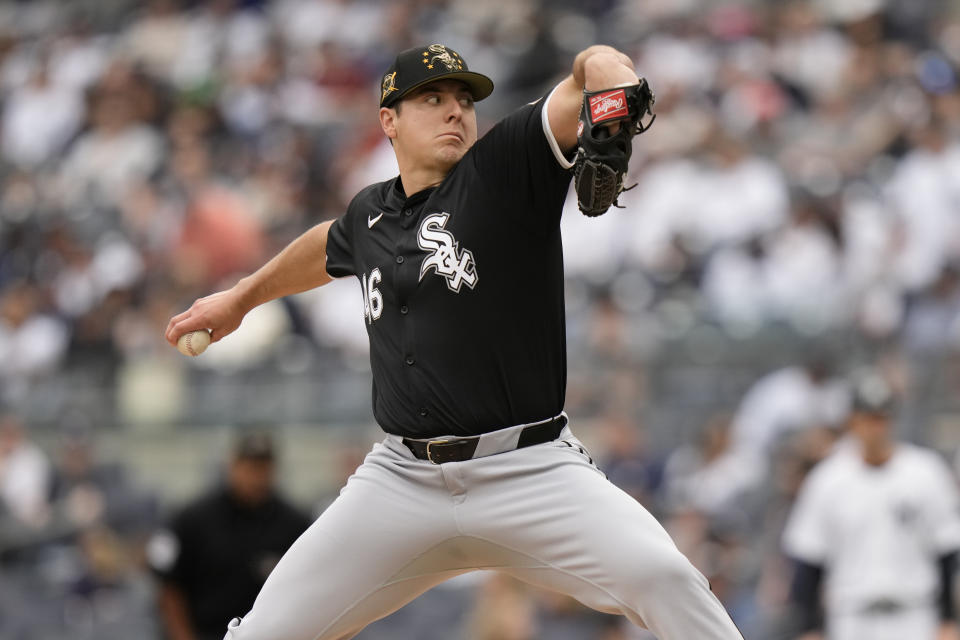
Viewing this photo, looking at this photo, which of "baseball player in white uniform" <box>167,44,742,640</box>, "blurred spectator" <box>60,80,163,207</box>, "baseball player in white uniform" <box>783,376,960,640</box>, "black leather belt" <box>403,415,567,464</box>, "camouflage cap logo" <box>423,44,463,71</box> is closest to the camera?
"baseball player in white uniform" <box>167,44,742,640</box>

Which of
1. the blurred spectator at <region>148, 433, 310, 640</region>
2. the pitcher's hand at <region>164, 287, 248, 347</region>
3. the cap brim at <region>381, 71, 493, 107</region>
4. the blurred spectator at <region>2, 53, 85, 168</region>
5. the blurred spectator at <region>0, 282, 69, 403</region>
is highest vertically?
the blurred spectator at <region>2, 53, 85, 168</region>

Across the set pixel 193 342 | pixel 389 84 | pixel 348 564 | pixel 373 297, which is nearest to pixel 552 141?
pixel 389 84

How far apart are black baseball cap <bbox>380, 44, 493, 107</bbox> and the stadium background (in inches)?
130

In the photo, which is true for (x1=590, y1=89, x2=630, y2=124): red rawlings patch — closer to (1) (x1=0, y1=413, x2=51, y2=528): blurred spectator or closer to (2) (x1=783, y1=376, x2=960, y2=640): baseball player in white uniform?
(2) (x1=783, y1=376, x2=960, y2=640): baseball player in white uniform

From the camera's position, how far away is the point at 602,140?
12.3 ft

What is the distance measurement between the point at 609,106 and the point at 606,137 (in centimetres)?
9

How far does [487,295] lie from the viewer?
4172mm

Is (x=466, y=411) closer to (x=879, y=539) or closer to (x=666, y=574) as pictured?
(x=666, y=574)

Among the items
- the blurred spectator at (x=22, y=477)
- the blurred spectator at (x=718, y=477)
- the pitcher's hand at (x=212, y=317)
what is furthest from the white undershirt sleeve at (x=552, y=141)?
the blurred spectator at (x=22, y=477)

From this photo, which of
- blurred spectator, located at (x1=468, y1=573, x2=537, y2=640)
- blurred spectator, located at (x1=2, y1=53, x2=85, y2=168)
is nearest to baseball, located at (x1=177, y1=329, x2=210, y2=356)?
blurred spectator, located at (x1=468, y1=573, x2=537, y2=640)

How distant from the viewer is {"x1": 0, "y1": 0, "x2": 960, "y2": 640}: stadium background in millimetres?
9266

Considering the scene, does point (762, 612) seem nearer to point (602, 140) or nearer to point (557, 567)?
point (557, 567)

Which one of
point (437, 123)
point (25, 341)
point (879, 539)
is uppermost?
point (437, 123)

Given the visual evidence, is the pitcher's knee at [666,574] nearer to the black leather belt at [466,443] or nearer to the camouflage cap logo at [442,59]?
the black leather belt at [466,443]
